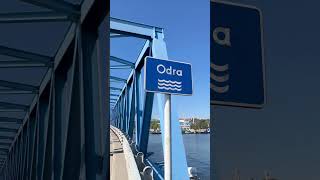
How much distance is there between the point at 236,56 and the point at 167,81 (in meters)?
0.39

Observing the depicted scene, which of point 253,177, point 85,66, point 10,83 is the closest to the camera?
point 253,177

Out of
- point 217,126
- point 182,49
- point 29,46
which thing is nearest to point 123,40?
point 182,49

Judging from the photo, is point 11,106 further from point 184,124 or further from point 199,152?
point 199,152

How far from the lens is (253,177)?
1720mm

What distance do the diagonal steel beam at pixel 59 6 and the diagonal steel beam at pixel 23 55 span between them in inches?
49.3

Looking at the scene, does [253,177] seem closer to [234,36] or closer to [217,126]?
[217,126]

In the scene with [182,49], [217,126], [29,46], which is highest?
[29,46]

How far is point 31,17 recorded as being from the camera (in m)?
3.57

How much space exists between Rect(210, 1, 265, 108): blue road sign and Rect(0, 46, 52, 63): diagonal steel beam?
10.7ft

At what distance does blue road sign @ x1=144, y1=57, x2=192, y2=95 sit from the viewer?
144 centimetres

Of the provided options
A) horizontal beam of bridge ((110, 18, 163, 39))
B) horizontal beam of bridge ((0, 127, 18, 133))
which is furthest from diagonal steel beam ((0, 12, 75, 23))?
horizontal beam of bridge ((0, 127, 18, 133))

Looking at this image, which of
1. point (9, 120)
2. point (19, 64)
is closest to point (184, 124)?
point (19, 64)

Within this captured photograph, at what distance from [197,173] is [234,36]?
21.5 inches

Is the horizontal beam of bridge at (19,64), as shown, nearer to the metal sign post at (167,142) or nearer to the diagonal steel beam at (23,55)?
the diagonal steel beam at (23,55)
